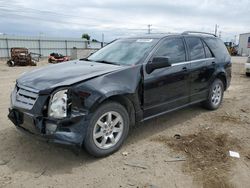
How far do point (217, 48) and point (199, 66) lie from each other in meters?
1.11

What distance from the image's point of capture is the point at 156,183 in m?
2.96

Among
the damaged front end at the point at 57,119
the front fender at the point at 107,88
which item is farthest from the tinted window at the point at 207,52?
the damaged front end at the point at 57,119

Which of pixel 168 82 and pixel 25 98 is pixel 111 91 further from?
pixel 168 82

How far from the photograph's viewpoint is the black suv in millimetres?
3139

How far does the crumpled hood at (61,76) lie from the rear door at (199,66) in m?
1.85

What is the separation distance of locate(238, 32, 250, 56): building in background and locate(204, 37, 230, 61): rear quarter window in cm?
4581

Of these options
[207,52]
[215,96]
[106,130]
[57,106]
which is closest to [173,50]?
[207,52]

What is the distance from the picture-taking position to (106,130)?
11.7 feet

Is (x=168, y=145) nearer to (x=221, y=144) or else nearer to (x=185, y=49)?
(x=221, y=144)

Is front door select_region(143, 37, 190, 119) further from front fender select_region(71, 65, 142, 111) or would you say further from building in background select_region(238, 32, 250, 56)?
building in background select_region(238, 32, 250, 56)

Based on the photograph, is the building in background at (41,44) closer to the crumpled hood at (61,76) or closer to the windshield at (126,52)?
the windshield at (126,52)

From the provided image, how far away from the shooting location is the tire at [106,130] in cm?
335

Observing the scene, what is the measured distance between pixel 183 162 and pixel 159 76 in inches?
57.0

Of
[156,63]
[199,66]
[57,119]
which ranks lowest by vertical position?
[57,119]
